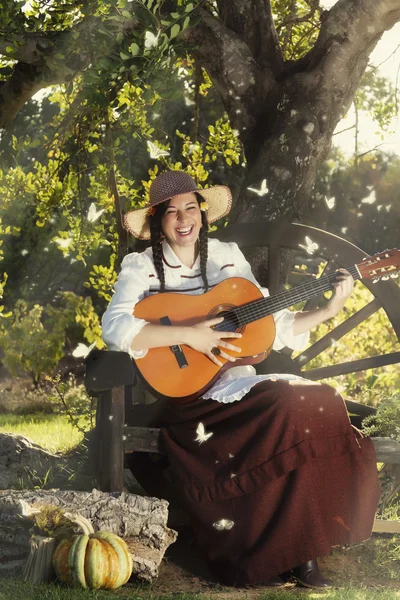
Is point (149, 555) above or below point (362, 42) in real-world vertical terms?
below

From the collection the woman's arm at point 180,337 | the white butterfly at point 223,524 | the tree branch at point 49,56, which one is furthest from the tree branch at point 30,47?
the white butterfly at point 223,524

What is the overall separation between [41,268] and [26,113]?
2.61 meters

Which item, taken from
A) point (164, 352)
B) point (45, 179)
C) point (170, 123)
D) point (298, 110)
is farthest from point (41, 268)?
point (164, 352)

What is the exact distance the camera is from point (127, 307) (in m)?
4.19

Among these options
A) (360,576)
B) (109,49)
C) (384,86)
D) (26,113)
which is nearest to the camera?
(360,576)

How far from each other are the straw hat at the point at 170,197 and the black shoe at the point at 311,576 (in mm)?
1728

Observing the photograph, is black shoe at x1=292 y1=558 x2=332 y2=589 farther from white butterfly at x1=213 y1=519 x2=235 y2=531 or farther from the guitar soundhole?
the guitar soundhole

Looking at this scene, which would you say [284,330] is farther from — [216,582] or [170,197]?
[216,582]

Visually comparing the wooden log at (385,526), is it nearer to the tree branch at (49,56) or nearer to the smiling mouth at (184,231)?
the smiling mouth at (184,231)

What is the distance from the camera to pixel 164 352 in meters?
4.11

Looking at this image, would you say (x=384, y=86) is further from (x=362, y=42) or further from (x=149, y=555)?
(x=149, y=555)

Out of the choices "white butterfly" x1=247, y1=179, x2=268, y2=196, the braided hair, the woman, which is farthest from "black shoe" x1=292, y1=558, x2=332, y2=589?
"white butterfly" x1=247, y1=179, x2=268, y2=196

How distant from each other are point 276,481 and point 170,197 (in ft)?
4.59

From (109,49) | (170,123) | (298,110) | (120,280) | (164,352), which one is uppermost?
(170,123)
